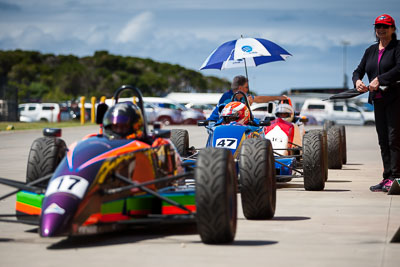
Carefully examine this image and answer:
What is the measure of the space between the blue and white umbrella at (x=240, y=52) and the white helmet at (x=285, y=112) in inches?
38.5

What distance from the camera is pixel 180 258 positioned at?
6938 mm

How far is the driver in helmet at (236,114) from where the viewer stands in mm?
13555

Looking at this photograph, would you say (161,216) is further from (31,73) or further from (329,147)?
(31,73)

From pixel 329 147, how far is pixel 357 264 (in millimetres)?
11052

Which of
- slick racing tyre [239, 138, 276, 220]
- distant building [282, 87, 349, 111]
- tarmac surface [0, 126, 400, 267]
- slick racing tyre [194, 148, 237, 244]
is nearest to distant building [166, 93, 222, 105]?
distant building [282, 87, 349, 111]

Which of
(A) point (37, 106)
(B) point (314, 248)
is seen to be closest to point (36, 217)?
(B) point (314, 248)

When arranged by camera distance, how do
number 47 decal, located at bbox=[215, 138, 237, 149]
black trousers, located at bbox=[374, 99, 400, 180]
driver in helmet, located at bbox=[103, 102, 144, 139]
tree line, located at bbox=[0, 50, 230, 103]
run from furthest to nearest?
tree line, located at bbox=[0, 50, 230, 103] → number 47 decal, located at bbox=[215, 138, 237, 149] → black trousers, located at bbox=[374, 99, 400, 180] → driver in helmet, located at bbox=[103, 102, 144, 139]

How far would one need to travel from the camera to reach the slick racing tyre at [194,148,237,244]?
24.1 feet

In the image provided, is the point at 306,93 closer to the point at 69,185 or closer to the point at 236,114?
the point at 236,114

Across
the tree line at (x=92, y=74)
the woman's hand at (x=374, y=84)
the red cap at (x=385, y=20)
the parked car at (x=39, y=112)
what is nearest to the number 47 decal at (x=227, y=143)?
the woman's hand at (x=374, y=84)

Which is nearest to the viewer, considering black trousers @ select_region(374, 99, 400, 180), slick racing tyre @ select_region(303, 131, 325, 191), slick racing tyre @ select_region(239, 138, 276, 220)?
slick racing tyre @ select_region(239, 138, 276, 220)

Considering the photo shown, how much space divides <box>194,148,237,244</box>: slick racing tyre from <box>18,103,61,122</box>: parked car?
51.7m

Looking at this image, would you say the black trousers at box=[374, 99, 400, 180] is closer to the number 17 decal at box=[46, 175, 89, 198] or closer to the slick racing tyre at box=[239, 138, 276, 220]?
the slick racing tyre at box=[239, 138, 276, 220]

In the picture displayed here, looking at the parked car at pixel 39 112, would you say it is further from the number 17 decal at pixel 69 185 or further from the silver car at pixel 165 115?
the number 17 decal at pixel 69 185
